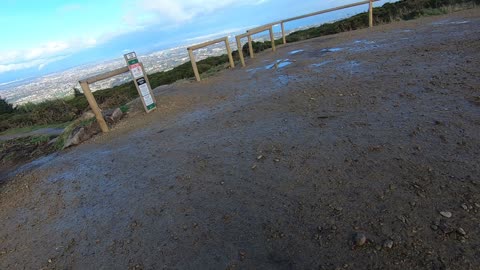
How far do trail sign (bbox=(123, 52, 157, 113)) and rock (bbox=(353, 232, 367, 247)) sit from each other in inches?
276

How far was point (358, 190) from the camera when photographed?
2910 millimetres

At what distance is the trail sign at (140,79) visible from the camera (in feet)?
25.4

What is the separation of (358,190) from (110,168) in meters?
4.16

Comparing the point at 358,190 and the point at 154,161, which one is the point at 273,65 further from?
the point at 358,190

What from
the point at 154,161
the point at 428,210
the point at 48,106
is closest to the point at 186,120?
the point at 154,161

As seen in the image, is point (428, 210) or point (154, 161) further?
point (154, 161)

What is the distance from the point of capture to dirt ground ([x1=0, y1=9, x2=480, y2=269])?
2387mm

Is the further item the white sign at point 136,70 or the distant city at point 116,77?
the distant city at point 116,77

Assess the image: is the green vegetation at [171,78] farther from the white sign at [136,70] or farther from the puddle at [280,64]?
the white sign at [136,70]

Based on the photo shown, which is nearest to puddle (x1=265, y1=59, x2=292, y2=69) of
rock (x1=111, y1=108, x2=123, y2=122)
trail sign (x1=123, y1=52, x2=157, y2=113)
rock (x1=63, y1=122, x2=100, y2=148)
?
trail sign (x1=123, y1=52, x2=157, y2=113)

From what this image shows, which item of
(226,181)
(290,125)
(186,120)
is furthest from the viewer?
(186,120)

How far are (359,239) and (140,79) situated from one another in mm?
7176

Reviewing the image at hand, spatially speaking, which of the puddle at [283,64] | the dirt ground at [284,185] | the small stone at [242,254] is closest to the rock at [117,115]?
the dirt ground at [284,185]

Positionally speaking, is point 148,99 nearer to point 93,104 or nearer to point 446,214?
point 93,104
